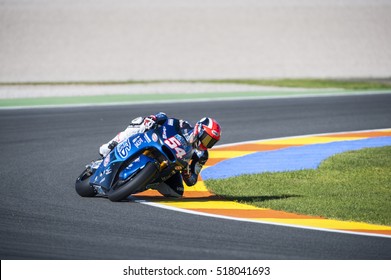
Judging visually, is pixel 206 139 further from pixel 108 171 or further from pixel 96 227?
pixel 96 227

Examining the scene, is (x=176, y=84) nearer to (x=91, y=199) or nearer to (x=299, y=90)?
(x=299, y=90)

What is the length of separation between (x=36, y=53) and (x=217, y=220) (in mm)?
26725

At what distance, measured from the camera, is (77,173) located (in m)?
12.5

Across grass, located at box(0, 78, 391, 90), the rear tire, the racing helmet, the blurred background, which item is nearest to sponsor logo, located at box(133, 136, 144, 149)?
the racing helmet

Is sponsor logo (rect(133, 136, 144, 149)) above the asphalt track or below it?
above

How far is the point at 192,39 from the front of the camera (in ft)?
125

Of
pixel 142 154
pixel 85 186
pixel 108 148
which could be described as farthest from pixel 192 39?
pixel 142 154

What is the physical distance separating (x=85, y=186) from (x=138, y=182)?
0.98m

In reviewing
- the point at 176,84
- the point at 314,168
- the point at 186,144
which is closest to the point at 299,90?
the point at 176,84

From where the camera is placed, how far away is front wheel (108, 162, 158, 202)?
9.84 meters

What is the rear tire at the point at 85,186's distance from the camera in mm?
10469

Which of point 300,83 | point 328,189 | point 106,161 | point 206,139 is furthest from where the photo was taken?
point 300,83

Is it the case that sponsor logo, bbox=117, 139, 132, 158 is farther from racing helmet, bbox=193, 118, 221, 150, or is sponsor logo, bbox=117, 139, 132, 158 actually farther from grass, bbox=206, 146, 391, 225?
grass, bbox=206, 146, 391, 225

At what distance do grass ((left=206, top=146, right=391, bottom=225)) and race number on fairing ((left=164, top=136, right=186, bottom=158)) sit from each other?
3.62 feet
